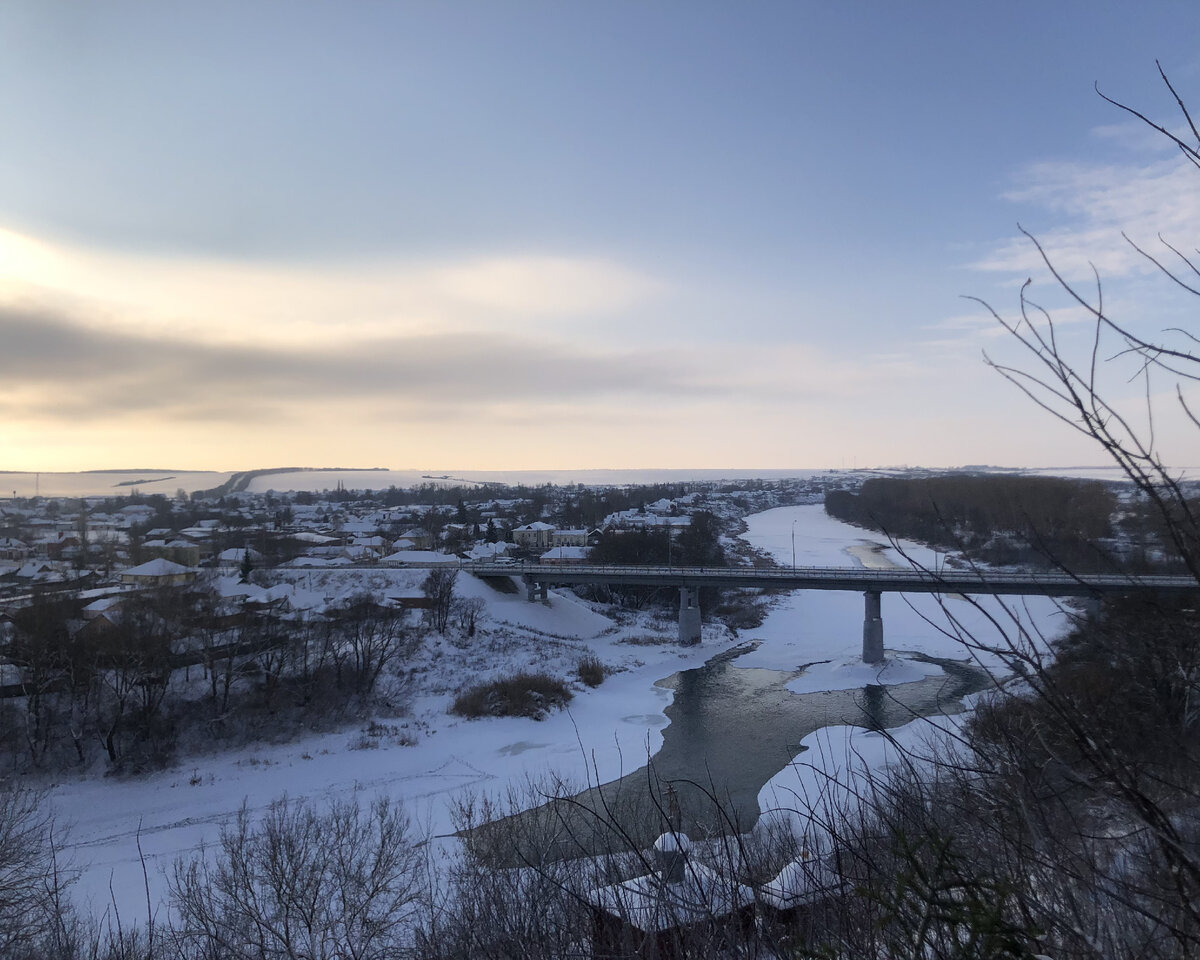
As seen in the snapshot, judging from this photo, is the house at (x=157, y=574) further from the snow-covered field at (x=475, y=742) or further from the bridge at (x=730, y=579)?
the bridge at (x=730, y=579)

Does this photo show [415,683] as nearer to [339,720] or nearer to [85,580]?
[339,720]

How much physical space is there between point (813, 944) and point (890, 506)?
5772 centimetres

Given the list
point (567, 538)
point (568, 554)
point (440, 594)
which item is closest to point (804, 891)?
point (440, 594)

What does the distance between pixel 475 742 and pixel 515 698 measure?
3.00m

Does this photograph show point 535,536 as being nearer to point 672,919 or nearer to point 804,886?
point 804,886

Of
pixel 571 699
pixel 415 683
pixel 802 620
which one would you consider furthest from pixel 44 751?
pixel 802 620

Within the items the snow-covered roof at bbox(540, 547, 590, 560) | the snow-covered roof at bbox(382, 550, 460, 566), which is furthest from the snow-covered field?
the snow-covered roof at bbox(540, 547, 590, 560)

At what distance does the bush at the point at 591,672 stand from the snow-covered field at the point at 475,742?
1.94ft

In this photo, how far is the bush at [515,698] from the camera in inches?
854

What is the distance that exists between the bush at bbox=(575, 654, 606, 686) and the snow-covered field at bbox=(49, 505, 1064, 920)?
59cm

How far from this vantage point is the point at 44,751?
1708 centimetres

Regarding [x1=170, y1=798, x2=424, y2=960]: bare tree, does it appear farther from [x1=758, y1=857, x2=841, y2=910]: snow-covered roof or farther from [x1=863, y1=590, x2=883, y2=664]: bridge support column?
[x1=863, y1=590, x2=883, y2=664]: bridge support column

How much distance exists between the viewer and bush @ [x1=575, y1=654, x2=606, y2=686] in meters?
26.0

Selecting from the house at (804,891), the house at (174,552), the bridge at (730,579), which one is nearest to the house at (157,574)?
the house at (174,552)
